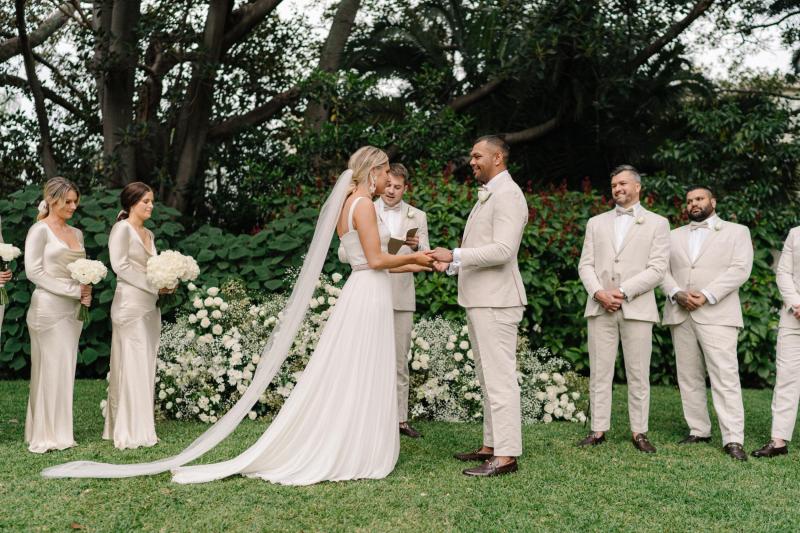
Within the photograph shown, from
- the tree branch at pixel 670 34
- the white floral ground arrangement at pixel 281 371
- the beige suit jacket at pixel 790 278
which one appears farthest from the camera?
the tree branch at pixel 670 34

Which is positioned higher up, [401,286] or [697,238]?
[697,238]

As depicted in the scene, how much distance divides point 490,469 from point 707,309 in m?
2.38

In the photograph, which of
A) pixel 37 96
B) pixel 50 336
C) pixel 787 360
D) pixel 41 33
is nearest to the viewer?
pixel 50 336

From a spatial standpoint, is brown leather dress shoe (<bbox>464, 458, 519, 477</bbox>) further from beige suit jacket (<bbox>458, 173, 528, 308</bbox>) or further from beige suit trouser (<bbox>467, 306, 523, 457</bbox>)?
beige suit jacket (<bbox>458, 173, 528, 308</bbox>)

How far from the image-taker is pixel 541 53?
10172 millimetres

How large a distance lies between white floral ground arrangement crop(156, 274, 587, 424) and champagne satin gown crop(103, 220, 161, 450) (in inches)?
35.2

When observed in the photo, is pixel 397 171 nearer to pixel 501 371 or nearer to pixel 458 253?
pixel 458 253

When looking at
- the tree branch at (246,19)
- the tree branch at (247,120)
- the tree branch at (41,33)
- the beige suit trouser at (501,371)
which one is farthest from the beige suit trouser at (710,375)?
the tree branch at (41,33)

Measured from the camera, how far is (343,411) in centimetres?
511

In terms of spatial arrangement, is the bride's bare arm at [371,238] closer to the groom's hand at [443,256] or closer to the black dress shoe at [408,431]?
the groom's hand at [443,256]

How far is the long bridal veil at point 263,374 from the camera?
507cm

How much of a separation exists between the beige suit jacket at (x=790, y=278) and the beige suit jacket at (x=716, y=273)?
0.27 m

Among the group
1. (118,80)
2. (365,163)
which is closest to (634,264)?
(365,163)

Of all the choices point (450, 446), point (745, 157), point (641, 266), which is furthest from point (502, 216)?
point (745, 157)
